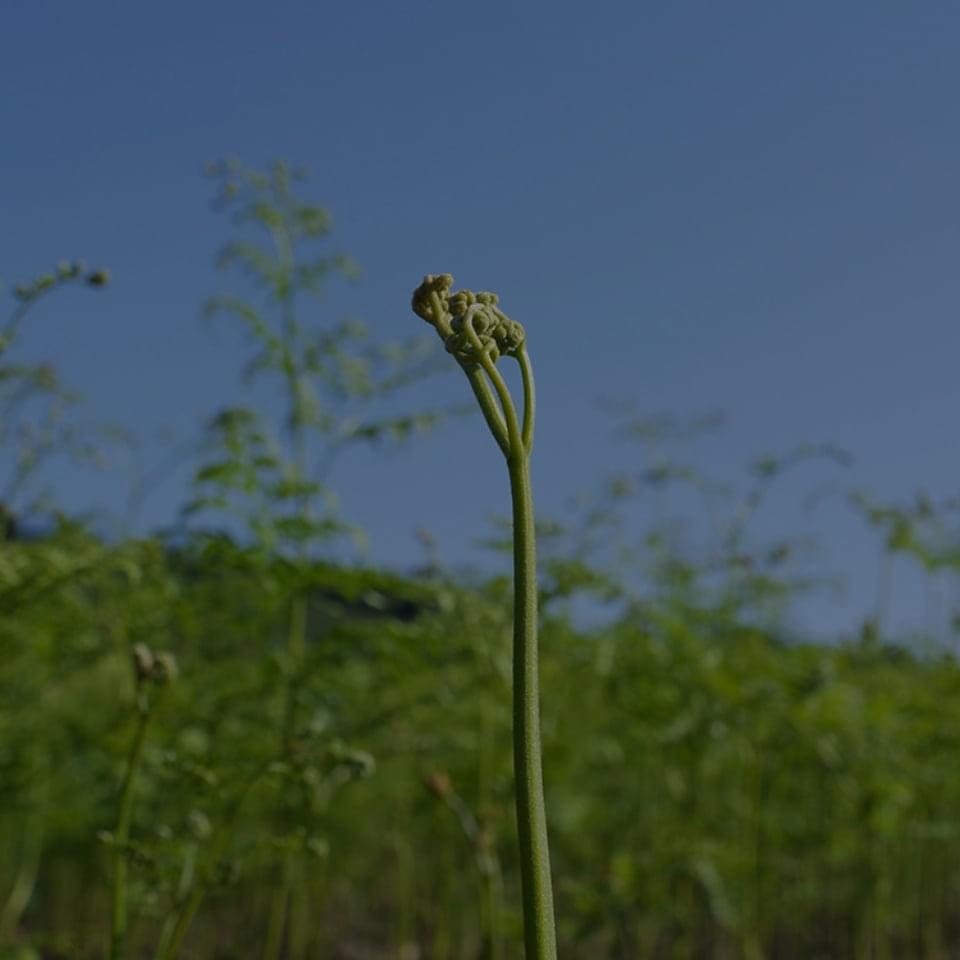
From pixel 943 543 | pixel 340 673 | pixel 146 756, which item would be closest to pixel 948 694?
pixel 943 543

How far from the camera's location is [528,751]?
129cm

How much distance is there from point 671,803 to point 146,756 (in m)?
3.01

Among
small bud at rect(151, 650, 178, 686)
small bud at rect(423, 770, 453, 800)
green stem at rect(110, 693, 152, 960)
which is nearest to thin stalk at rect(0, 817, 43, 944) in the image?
small bud at rect(423, 770, 453, 800)

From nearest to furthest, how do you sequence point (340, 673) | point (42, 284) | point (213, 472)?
point (42, 284) → point (213, 472) → point (340, 673)

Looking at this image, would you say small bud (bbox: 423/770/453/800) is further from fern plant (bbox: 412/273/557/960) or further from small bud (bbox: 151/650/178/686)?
fern plant (bbox: 412/273/557/960)

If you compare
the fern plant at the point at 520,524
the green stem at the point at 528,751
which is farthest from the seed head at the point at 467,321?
the green stem at the point at 528,751

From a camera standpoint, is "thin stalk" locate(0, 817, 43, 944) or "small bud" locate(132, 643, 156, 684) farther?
"thin stalk" locate(0, 817, 43, 944)

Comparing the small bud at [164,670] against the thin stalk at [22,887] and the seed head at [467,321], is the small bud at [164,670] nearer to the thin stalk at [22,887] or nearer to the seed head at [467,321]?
the seed head at [467,321]

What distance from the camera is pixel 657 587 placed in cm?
635

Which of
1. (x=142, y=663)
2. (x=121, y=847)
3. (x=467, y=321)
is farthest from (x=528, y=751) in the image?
(x=121, y=847)

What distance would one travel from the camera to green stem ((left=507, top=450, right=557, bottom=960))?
4.16 ft

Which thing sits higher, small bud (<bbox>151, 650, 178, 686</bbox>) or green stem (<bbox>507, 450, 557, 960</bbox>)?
small bud (<bbox>151, 650, 178, 686</bbox>)

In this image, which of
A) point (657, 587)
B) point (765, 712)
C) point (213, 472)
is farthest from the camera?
point (657, 587)

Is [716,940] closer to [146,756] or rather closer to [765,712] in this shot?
[765,712]
